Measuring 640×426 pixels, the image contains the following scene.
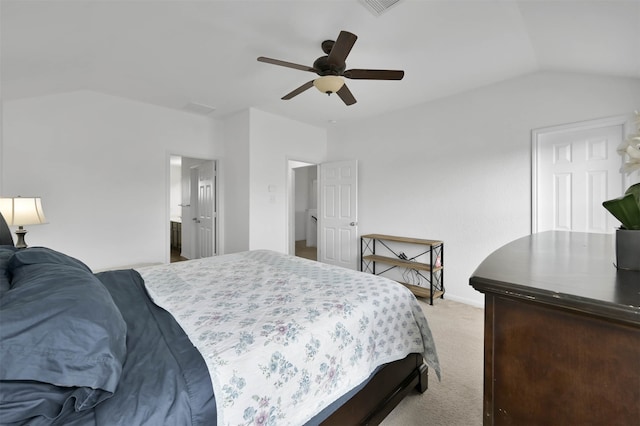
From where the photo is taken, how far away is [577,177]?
9.02ft

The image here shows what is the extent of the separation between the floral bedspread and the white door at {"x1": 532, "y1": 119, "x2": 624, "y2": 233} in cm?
226

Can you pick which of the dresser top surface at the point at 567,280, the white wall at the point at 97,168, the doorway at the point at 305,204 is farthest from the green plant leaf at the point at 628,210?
the doorway at the point at 305,204

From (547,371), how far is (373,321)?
0.90 meters

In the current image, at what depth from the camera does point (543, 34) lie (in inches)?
84.4

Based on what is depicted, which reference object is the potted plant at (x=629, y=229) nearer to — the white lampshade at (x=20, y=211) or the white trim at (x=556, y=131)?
the white trim at (x=556, y=131)

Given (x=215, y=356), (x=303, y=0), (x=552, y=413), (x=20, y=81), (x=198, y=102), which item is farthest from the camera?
(x=198, y=102)

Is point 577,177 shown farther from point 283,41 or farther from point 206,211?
point 206,211

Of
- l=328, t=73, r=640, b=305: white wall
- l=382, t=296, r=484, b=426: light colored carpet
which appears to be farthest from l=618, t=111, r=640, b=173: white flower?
l=328, t=73, r=640, b=305: white wall

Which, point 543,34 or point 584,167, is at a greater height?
point 543,34

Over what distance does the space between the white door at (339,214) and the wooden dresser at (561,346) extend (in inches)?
149

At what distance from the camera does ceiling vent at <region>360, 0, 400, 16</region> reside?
1828mm

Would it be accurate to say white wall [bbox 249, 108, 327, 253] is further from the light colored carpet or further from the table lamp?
the light colored carpet

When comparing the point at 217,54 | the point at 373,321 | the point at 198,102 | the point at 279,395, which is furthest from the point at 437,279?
the point at 198,102

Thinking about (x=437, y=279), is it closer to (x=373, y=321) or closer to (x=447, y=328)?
(x=447, y=328)
